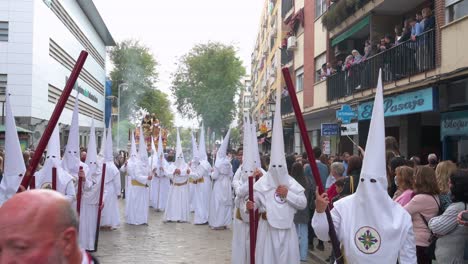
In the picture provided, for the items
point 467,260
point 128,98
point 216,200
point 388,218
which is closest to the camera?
point 388,218

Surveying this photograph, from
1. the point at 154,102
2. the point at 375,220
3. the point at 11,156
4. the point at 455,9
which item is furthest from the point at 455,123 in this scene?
the point at 154,102

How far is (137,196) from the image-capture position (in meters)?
14.9

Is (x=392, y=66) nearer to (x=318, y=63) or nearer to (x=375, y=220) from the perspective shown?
(x=318, y=63)

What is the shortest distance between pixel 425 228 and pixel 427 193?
38 centimetres

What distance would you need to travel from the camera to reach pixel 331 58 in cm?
2284

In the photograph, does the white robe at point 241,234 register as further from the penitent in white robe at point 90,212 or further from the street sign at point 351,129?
the street sign at point 351,129

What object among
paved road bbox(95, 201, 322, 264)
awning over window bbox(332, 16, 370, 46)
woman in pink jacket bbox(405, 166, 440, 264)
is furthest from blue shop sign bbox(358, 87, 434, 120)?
woman in pink jacket bbox(405, 166, 440, 264)

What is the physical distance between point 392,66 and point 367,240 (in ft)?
39.5

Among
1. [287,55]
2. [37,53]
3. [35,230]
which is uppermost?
[287,55]

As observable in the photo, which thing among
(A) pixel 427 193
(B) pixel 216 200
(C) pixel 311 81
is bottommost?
(B) pixel 216 200

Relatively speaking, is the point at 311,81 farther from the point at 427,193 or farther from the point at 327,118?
the point at 427,193

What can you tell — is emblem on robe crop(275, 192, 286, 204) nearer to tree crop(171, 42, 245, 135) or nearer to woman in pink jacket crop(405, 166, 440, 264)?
woman in pink jacket crop(405, 166, 440, 264)

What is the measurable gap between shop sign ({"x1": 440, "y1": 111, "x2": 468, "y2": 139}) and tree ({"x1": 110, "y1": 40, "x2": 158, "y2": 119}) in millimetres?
56856

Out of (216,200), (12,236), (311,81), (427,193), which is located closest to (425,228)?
(427,193)
